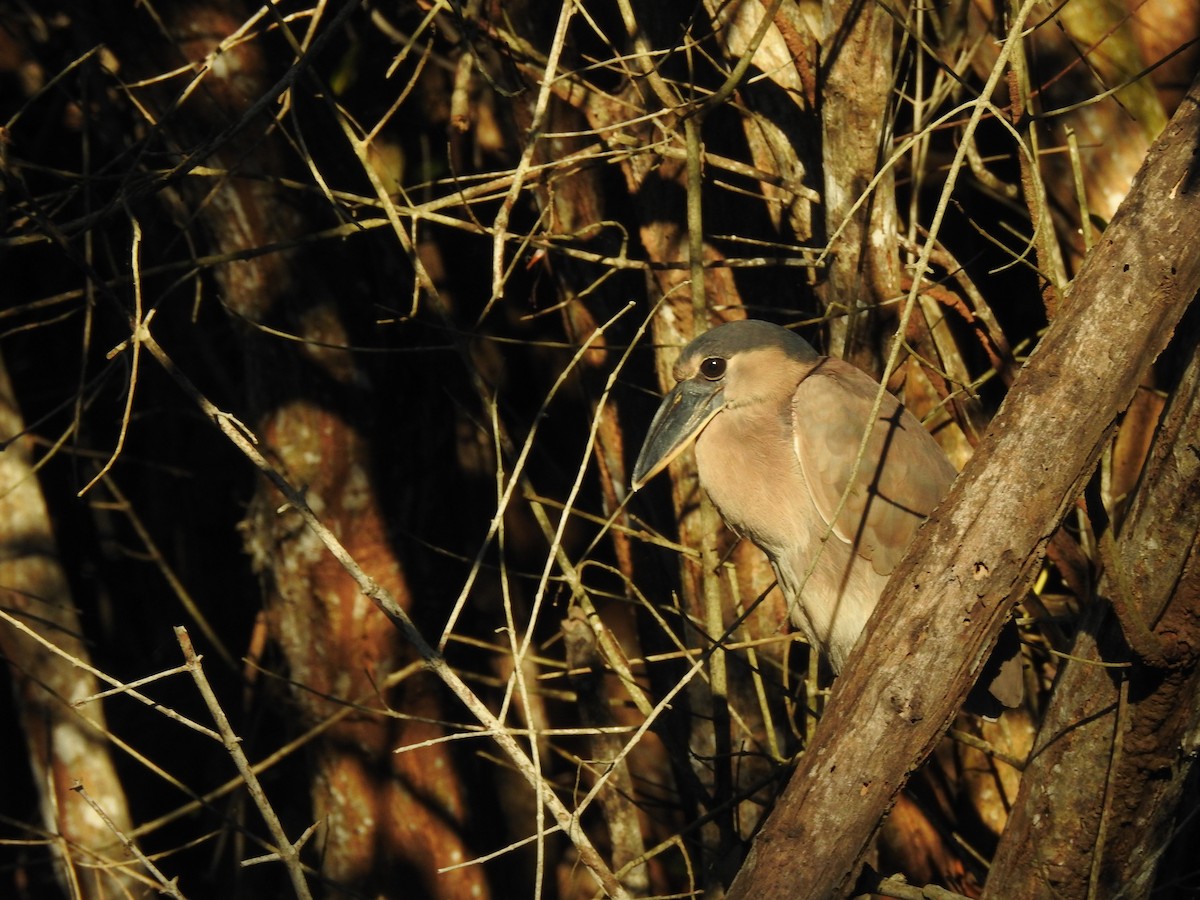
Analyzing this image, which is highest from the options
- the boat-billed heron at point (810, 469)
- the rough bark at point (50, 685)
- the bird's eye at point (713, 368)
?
the bird's eye at point (713, 368)

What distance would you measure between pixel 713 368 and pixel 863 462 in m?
0.43

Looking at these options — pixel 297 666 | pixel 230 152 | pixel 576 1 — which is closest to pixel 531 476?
pixel 297 666

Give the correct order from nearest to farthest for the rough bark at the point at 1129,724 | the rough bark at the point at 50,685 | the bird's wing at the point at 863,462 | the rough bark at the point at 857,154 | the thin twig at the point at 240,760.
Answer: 1. the thin twig at the point at 240,760
2. the rough bark at the point at 1129,724
3. the rough bark at the point at 857,154
4. the bird's wing at the point at 863,462
5. the rough bark at the point at 50,685

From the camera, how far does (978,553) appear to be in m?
2.00

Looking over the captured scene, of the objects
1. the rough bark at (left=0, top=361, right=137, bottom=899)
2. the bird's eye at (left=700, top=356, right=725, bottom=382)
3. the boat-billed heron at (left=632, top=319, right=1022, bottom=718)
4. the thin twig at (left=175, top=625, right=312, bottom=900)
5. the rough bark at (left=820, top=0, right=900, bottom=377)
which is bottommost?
the rough bark at (left=0, top=361, right=137, bottom=899)

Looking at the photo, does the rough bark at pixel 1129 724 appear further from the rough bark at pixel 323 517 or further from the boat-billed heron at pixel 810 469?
the rough bark at pixel 323 517

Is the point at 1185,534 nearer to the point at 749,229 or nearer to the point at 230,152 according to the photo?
the point at 749,229

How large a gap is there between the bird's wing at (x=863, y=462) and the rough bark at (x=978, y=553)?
78cm

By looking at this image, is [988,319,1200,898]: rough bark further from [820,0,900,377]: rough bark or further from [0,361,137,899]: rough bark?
[0,361,137,899]: rough bark

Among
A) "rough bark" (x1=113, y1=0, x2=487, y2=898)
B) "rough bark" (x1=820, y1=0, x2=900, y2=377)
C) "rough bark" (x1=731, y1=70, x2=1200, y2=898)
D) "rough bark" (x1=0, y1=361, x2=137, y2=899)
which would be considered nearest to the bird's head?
"rough bark" (x1=820, y1=0, x2=900, y2=377)

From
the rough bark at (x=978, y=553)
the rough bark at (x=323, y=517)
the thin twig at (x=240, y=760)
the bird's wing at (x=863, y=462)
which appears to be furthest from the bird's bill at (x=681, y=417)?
the thin twig at (x=240, y=760)

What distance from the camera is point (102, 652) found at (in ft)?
15.5

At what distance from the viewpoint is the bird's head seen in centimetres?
291

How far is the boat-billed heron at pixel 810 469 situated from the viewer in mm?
2896
